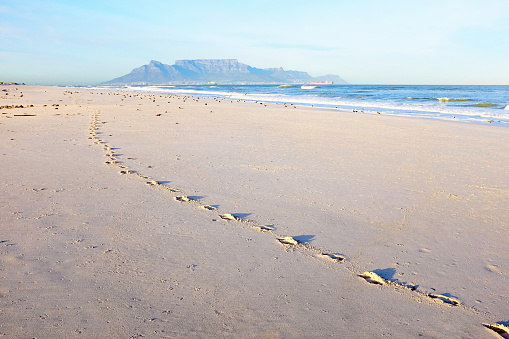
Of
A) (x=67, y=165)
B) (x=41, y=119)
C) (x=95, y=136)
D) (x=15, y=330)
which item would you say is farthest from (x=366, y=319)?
(x=41, y=119)

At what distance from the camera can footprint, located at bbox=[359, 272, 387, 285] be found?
9.05ft

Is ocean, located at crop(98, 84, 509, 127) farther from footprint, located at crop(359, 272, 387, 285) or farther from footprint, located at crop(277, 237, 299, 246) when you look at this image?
footprint, located at crop(359, 272, 387, 285)

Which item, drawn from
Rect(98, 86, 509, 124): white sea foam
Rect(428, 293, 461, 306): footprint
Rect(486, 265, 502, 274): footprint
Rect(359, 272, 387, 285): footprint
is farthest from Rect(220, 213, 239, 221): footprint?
Rect(98, 86, 509, 124): white sea foam

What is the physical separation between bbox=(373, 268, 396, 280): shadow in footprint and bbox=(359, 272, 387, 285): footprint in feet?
0.18

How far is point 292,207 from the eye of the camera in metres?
4.28

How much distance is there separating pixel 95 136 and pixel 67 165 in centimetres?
286

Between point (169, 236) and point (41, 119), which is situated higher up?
point (41, 119)

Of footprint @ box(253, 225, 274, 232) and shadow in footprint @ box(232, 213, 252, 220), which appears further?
shadow in footprint @ box(232, 213, 252, 220)

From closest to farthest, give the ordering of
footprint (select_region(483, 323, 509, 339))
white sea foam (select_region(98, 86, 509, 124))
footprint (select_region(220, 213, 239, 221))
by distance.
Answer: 1. footprint (select_region(483, 323, 509, 339))
2. footprint (select_region(220, 213, 239, 221))
3. white sea foam (select_region(98, 86, 509, 124))

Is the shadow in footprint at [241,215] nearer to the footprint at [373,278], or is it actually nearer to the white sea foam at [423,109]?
the footprint at [373,278]

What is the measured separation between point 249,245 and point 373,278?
1.08 metres

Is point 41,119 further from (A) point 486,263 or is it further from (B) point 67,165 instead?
(A) point 486,263

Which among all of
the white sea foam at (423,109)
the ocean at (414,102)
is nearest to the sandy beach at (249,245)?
the white sea foam at (423,109)

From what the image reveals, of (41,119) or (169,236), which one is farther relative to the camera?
(41,119)
